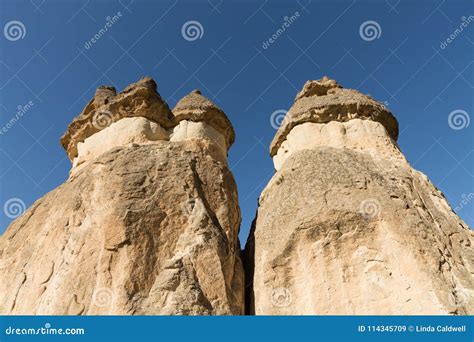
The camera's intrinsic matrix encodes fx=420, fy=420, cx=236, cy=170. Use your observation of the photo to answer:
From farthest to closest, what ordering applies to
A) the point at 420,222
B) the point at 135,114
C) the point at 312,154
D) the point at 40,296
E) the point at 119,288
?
the point at 135,114 → the point at 312,154 → the point at 420,222 → the point at 40,296 → the point at 119,288

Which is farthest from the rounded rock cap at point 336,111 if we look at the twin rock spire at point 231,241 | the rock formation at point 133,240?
the rock formation at point 133,240

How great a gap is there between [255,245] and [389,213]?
2984 mm

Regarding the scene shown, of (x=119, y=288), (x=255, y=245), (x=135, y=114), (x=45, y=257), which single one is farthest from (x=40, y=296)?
(x=135, y=114)

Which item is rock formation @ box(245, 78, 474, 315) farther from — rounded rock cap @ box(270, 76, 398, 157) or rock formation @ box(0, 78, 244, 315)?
rounded rock cap @ box(270, 76, 398, 157)

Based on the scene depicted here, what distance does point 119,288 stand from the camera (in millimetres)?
6992

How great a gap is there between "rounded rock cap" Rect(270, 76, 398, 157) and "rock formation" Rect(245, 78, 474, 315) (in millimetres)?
1544

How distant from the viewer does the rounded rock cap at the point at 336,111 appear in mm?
11859

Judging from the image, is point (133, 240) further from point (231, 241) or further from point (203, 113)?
point (203, 113)

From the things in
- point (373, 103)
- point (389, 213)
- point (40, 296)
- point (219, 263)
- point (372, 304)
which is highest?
point (373, 103)

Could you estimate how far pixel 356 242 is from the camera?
8.13m

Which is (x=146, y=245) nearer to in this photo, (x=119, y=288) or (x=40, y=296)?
(x=119, y=288)

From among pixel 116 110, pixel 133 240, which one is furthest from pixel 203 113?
pixel 133 240

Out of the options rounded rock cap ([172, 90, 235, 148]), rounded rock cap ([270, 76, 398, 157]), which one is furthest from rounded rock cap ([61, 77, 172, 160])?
rounded rock cap ([270, 76, 398, 157])

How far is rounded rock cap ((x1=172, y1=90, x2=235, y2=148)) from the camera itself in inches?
477
